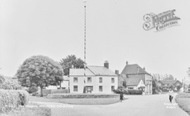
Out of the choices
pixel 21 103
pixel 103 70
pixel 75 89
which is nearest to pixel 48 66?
pixel 75 89

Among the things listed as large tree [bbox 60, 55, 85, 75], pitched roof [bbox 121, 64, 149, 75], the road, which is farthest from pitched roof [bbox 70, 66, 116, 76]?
the road

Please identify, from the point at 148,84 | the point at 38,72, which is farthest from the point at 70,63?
the point at 38,72

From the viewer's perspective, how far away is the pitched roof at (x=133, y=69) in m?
80.0

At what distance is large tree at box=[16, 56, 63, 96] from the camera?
168 ft

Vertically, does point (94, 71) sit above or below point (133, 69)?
below

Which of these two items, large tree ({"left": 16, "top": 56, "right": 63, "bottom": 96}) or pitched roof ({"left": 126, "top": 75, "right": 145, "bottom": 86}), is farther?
pitched roof ({"left": 126, "top": 75, "right": 145, "bottom": 86})

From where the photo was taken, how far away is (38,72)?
5122 centimetres

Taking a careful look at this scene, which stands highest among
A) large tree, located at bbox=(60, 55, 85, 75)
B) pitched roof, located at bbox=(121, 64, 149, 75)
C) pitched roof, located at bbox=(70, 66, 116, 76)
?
large tree, located at bbox=(60, 55, 85, 75)

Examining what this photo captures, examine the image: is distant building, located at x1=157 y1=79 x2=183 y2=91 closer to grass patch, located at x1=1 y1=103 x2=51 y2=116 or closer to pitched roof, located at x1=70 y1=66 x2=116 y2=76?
pitched roof, located at x1=70 y1=66 x2=116 y2=76

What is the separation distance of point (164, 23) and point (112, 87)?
52.0 meters

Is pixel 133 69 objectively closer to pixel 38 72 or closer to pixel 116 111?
pixel 38 72

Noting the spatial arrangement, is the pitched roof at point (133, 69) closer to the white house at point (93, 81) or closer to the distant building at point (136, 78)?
the distant building at point (136, 78)

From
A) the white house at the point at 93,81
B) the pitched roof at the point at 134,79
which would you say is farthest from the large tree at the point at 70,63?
the white house at the point at 93,81

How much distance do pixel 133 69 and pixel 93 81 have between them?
2041 centimetres
